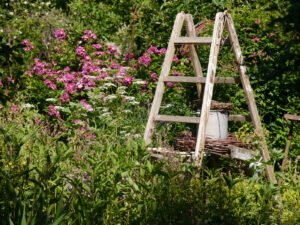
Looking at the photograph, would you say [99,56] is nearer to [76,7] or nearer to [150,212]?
[76,7]

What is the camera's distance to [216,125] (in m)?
5.78

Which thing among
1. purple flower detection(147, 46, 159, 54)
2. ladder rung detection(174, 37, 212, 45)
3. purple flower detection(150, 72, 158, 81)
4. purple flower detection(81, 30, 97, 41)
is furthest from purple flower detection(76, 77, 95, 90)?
ladder rung detection(174, 37, 212, 45)

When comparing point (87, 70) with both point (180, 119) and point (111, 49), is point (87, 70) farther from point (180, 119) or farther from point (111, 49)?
point (180, 119)

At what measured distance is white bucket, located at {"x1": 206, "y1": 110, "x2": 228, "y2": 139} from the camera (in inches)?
227

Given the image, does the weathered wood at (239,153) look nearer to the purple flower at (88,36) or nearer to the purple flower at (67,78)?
the purple flower at (67,78)

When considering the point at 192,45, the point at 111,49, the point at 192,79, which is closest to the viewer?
the point at 192,79

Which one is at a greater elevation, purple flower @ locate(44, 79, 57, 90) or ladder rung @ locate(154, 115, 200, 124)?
purple flower @ locate(44, 79, 57, 90)

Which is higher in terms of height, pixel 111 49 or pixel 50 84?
pixel 111 49

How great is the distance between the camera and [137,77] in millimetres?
8367

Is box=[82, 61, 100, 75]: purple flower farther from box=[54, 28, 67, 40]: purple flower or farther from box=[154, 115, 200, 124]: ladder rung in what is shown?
box=[154, 115, 200, 124]: ladder rung

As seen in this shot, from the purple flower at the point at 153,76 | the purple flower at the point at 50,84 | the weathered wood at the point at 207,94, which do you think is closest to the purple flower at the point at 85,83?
the purple flower at the point at 50,84

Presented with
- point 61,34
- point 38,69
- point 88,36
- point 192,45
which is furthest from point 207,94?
point 61,34

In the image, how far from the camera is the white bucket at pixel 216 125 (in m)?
5.77

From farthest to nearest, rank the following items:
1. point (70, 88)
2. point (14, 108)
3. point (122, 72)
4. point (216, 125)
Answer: point (122, 72), point (70, 88), point (14, 108), point (216, 125)
